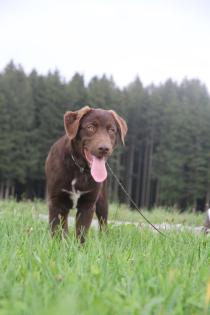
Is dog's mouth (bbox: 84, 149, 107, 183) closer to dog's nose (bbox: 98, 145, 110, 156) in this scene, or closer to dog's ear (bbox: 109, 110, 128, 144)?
dog's nose (bbox: 98, 145, 110, 156)

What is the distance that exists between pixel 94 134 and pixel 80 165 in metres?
0.38

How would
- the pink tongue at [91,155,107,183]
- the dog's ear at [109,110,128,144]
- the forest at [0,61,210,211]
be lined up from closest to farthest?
the pink tongue at [91,155,107,183]
the dog's ear at [109,110,128,144]
the forest at [0,61,210,211]

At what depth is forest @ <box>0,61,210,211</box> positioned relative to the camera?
152 ft

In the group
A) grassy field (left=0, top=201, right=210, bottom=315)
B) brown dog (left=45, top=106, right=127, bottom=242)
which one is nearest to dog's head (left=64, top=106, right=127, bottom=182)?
brown dog (left=45, top=106, right=127, bottom=242)

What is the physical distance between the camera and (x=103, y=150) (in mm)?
4871

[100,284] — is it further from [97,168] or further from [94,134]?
[94,134]

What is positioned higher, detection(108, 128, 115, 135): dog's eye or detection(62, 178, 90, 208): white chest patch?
detection(108, 128, 115, 135): dog's eye

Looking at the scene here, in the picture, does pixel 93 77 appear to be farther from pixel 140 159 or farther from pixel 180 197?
pixel 180 197

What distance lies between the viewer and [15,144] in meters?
45.7

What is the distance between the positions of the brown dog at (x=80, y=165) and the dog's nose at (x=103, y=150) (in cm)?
5

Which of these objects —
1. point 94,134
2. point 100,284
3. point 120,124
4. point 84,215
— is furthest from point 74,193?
point 100,284

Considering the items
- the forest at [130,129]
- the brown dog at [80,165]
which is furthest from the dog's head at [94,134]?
the forest at [130,129]

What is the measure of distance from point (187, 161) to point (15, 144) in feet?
56.2

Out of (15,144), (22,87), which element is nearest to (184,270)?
(15,144)
